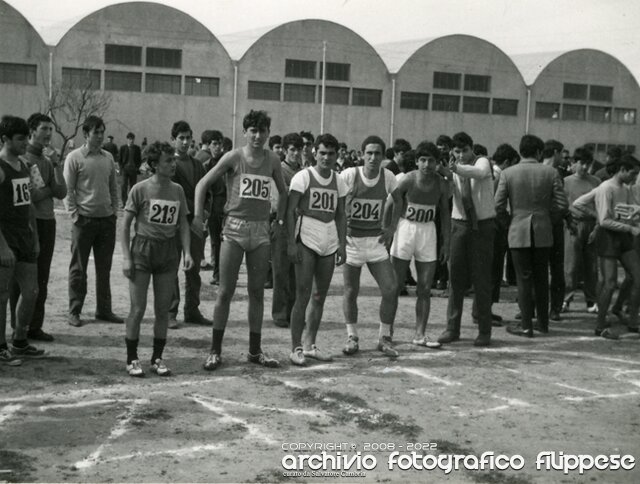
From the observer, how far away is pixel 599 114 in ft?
171

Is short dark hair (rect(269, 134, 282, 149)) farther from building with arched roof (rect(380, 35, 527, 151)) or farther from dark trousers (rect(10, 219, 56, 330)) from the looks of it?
building with arched roof (rect(380, 35, 527, 151))

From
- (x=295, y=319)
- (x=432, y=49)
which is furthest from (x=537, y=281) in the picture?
(x=432, y=49)

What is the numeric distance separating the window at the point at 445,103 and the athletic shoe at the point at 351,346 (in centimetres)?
4088

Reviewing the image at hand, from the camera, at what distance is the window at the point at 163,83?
139 feet

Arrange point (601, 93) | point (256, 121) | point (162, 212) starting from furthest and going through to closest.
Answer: point (601, 93), point (256, 121), point (162, 212)

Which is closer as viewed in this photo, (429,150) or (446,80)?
(429,150)

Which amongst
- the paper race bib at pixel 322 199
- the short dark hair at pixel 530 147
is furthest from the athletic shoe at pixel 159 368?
the short dark hair at pixel 530 147

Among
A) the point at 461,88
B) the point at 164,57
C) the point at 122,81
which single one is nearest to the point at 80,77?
the point at 122,81

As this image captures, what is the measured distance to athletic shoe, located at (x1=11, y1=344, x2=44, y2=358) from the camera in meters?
7.25

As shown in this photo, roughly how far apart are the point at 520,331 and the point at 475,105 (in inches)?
1626

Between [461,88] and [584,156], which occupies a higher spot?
[461,88]

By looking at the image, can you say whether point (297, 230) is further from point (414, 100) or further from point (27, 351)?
point (414, 100)

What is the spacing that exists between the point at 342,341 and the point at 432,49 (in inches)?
1617

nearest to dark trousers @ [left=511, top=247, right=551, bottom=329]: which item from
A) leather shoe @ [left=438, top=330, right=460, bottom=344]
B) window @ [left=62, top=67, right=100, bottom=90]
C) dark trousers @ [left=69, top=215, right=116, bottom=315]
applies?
leather shoe @ [left=438, top=330, right=460, bottom=344]
